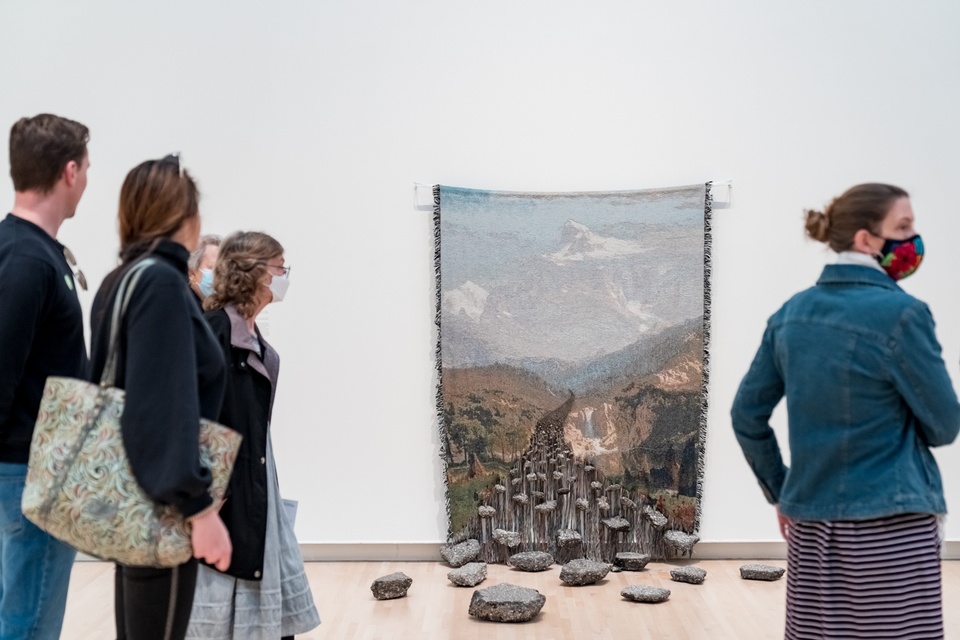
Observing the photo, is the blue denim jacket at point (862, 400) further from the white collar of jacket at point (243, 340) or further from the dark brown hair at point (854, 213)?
the white collar of jacket at point (243, 340)

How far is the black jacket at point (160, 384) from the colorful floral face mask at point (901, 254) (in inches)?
53.9

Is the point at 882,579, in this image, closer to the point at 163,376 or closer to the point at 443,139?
the point at 163,376

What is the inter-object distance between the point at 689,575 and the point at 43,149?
3.17 meters

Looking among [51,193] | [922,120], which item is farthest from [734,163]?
[51,193]

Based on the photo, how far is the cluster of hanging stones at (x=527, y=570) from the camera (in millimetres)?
3811

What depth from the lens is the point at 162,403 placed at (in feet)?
5.68

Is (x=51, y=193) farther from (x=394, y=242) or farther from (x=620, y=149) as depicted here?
(x=620, y=149)

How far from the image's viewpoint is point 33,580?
2.15m

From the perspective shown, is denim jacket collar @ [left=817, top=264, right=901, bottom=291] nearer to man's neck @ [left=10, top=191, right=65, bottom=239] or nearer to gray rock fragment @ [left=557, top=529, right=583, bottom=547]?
man's neck @ [left=10, top=191, right=65, bottom=239]

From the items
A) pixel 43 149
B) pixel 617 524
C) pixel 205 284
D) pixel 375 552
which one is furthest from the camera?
pixel 375 552

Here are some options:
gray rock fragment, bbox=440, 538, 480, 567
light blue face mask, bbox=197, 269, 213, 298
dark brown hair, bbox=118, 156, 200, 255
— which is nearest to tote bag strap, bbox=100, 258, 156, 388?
dark brown hair, bbox=118, 156, 200, 255

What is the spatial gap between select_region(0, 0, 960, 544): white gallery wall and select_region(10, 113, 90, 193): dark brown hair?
2.55 meters

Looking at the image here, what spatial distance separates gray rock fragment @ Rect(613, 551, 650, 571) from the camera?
4566 mm

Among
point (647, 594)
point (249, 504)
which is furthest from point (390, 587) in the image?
point (249, 504)
